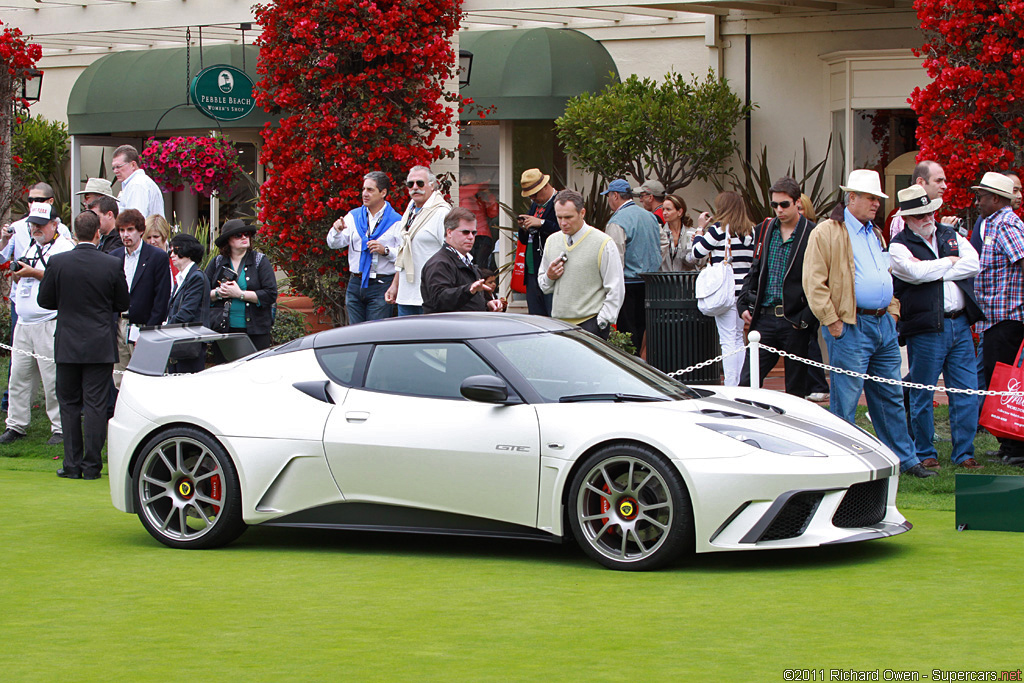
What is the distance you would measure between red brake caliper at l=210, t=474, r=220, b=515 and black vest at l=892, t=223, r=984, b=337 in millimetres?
5076

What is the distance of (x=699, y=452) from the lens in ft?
21.8

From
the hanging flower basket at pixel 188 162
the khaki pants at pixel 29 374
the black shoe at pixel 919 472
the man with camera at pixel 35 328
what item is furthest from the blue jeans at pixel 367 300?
the hanging flower basket at pixel 188 162

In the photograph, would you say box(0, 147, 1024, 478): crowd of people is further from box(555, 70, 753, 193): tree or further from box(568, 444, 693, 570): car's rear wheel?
box(555, 70, 753, 193): tree

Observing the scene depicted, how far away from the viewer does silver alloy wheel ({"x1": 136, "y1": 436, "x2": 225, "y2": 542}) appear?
7566 mm

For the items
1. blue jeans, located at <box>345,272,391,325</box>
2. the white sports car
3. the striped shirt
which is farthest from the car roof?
blue jeans, located at <box>345,272,391,325</box>

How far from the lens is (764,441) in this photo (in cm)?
674

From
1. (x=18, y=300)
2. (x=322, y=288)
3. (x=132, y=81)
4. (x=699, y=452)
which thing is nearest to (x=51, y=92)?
(x=132, y=81)

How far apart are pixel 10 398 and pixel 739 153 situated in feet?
33.1

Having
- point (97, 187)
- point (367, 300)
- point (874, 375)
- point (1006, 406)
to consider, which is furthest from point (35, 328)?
point (1006, 406)

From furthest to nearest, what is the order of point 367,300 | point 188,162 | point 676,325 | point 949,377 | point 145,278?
point 188,162 → point 367,300 → point 676,325 → point 145,278 → point 949,377

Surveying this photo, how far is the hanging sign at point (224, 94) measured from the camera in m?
17.8

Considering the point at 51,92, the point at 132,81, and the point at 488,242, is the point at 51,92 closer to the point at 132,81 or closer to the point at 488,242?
the point at 132,81

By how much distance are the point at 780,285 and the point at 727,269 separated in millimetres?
1213

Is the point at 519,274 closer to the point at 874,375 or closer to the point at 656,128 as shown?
the point at 656,128
